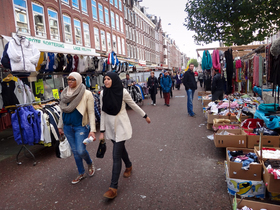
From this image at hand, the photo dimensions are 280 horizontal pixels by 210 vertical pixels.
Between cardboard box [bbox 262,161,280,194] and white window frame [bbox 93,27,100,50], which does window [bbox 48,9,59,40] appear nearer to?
white window frame [bbox 93,27,100,50]

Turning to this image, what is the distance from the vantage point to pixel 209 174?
3.69 metres

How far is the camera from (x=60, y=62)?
23.1ft

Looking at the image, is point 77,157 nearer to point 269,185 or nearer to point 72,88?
point 72,88

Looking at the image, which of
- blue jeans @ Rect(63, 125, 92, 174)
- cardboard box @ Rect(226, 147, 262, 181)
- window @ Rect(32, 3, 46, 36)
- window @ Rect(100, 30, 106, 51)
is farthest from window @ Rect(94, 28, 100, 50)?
cardboard box @ Rect(226, 147, 262, 181)

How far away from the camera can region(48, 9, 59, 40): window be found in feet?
54.3

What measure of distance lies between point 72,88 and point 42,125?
1858 mm

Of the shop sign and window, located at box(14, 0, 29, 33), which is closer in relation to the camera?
the shop sign

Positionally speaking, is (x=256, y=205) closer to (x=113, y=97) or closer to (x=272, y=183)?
(x=272, y=183)

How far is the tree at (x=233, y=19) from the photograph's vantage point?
14102 mm

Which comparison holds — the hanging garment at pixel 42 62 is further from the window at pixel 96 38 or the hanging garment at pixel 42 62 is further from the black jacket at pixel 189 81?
the window at pixel 96 38

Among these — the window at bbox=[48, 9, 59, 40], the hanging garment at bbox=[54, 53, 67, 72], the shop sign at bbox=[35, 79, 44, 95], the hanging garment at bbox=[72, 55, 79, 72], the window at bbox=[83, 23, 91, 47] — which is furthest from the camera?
the window at bbox=[83, 23, 91, 47]

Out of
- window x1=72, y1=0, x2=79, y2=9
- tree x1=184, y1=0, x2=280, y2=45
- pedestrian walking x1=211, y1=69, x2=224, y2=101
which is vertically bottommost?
pedestrian walking x1=211, y1=69, x2=224, y2=101

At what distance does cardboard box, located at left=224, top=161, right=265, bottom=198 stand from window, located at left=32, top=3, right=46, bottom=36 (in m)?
16.4

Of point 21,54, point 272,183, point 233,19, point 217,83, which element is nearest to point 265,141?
point 272,183
